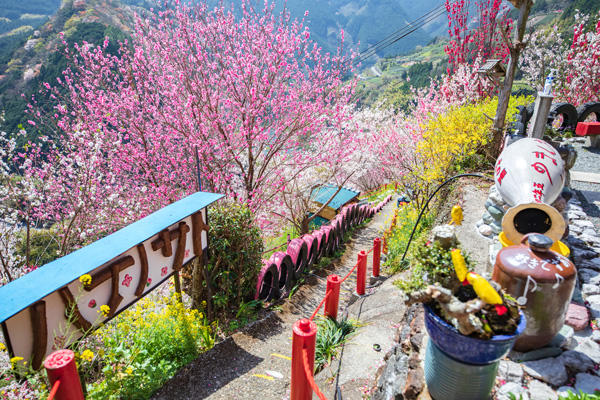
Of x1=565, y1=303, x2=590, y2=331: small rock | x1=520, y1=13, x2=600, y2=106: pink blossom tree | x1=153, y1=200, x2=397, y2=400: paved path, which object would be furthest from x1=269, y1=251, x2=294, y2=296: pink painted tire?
x1=520, y1=13, x2=600, y2=106: pink blossom tree

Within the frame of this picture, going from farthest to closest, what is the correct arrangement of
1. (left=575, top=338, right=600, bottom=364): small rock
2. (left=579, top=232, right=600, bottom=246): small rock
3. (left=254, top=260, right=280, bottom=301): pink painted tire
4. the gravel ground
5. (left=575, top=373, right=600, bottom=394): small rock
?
the gravel ground < (left=254, top=260, right=280, bottom=301): pink painted tire < (left=579, top=232, right=600, bottom=246): small rock < (left=575, top=338, right=600, bottom=364): small rock < (left=575, top=373, right=600, bottom=394): small rock

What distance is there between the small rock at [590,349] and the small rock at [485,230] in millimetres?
2679

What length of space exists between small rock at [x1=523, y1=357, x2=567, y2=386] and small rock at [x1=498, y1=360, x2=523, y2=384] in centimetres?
8

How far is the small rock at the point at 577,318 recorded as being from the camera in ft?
10.5

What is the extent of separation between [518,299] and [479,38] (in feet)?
47.6

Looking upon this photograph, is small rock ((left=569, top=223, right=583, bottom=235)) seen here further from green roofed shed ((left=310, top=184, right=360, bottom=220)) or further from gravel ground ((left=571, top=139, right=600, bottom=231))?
green roofed shed ((left=310, top=184, right=360, bottom=220))

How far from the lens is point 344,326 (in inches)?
187

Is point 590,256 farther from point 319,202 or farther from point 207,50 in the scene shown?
point 319,202

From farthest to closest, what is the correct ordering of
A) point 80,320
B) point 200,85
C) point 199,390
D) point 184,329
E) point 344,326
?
point 200,85 < point 344,326 < point 184,329 < point 199,390 < point 80,320

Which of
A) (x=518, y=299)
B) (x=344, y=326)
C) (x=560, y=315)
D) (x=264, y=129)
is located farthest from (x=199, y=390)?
(x=264, y=129)

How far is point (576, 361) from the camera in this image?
9.05ft

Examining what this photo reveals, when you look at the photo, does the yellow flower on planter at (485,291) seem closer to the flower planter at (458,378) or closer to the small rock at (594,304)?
the flower planter at (458,378)

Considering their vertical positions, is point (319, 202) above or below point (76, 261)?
below

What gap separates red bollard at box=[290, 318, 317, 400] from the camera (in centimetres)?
265
